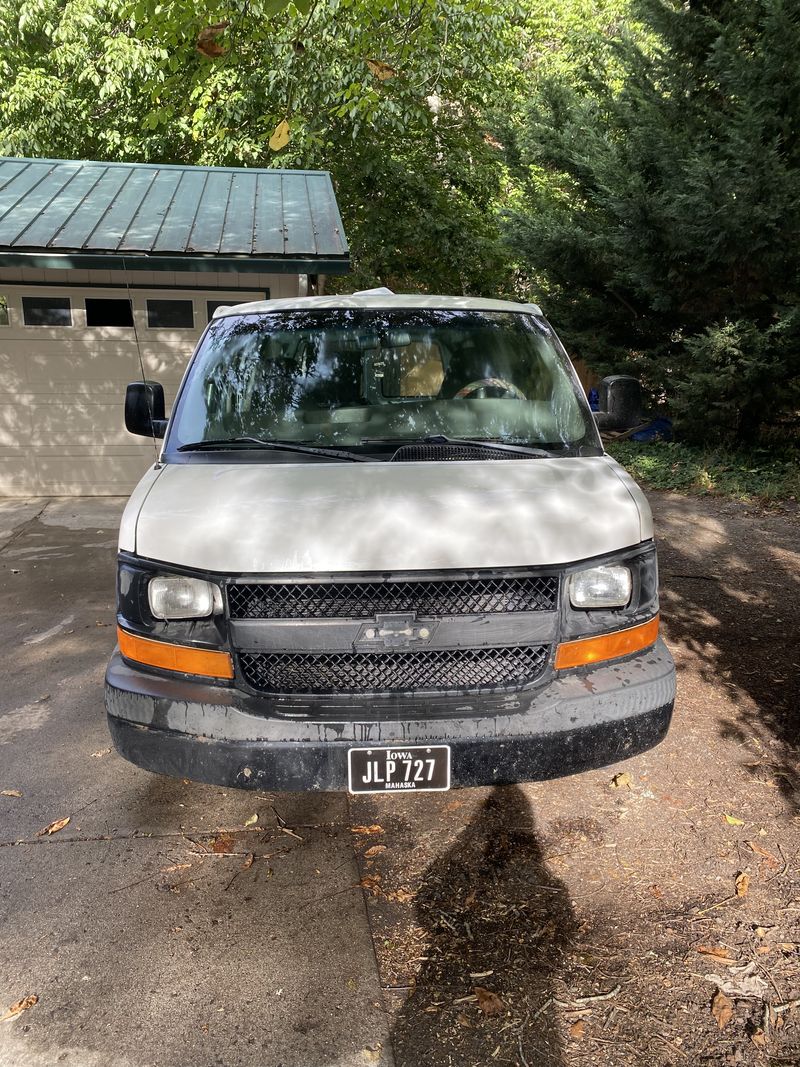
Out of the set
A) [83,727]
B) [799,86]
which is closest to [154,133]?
[799,86]

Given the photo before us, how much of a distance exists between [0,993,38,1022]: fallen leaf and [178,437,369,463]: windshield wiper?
1.92 meters

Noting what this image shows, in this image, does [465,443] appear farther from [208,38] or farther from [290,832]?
[208,38]

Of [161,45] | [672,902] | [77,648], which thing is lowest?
[77,648]

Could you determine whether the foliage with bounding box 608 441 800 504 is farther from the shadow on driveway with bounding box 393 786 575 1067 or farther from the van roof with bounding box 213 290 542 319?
the shadow on driveway with bounding box 393 786 575 1067

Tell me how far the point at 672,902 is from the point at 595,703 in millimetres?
758

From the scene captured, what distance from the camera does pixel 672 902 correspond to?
2.70 metres

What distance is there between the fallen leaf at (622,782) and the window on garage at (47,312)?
28.9ft

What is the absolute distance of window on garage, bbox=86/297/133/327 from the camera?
9812 mm

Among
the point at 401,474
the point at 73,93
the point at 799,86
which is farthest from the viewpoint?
the point at 73,93

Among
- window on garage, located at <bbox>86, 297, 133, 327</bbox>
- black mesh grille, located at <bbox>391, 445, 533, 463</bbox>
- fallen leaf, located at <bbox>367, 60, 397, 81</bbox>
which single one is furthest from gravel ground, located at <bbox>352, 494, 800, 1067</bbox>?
fallen leaf, located at <bbox>367, 60, 397, 81</bbox>

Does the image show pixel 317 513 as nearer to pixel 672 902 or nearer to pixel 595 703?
pixel 595 703

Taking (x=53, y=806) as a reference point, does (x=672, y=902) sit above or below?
above

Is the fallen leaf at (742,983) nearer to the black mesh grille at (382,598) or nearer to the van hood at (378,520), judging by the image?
the black mesh grille at (382,598)

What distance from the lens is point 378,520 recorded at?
8.58ft
